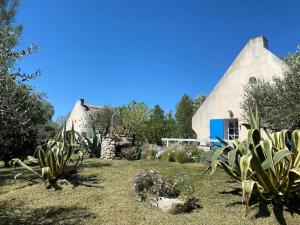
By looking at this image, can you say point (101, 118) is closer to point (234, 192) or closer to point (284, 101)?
→ point (284, 101)

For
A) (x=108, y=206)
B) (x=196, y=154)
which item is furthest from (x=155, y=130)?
(x=108, y=206)

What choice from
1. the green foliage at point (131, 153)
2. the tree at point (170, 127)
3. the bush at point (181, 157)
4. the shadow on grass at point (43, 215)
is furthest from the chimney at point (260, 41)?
the shadow on grass at point (43, 215)

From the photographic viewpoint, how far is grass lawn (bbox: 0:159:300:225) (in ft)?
21.1

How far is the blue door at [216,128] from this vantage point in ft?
70.9

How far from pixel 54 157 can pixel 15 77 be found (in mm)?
2933

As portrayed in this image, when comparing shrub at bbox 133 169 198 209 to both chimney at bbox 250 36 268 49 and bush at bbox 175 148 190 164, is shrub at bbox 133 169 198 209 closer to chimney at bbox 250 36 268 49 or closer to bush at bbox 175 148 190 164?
bush at bbox 175 148 190 164

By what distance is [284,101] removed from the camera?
13.6m

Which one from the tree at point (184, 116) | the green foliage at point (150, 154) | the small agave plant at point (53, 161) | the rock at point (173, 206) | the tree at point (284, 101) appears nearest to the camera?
the rock at point (173, 206)

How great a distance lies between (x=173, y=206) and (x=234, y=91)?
15485mm

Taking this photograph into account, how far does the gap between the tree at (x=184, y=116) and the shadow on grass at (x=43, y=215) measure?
28.4 meters

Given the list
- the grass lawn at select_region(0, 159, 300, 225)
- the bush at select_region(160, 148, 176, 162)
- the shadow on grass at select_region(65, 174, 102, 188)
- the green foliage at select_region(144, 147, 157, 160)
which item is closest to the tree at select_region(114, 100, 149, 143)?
the green foliage at select_region(144, 147, 157, 160)

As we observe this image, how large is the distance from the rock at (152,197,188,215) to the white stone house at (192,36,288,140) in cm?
1414

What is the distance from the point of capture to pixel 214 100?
73.3 ft

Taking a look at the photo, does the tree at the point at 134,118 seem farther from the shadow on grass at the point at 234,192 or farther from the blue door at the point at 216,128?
the shadow on grass at the point at 234,192
